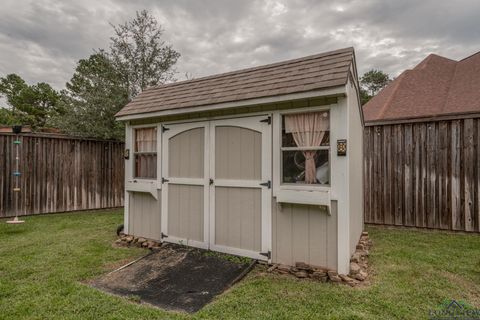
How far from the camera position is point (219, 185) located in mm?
3828

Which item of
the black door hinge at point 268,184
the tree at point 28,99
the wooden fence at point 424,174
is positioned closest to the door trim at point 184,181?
the black door hinge at point 268,184

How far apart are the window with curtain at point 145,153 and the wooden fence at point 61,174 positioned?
3260mm

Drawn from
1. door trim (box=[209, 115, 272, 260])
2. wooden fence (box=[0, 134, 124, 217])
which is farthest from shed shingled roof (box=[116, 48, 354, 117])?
wooden fence (box=[0, 134, 124, 217])

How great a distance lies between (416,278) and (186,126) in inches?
→ 145

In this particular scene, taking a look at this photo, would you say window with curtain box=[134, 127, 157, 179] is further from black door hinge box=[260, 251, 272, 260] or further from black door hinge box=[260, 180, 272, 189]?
black door hinge box=[260, 251, 272, 260]

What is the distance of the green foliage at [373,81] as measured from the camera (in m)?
18.6

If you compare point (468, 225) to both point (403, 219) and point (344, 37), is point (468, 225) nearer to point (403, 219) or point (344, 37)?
point (403, 219)

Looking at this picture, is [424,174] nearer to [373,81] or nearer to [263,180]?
[263,180]

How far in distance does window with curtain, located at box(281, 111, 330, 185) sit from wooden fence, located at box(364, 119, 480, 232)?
3.20m

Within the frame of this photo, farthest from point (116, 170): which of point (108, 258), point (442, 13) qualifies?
point (442, 13)

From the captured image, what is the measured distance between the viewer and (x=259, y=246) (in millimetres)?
3498

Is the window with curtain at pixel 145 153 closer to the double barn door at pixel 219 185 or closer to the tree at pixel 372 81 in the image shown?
the double barn door at pixel 219 185

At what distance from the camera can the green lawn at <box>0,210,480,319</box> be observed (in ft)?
7.47

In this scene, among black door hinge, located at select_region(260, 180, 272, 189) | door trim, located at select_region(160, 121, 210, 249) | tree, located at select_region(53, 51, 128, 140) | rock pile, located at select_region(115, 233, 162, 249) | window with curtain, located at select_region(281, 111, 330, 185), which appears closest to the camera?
window with curtain, located at select_region(281, 111, 330, 185)
